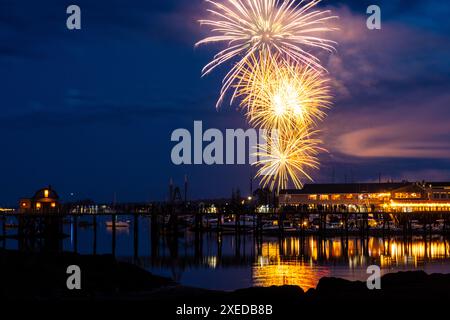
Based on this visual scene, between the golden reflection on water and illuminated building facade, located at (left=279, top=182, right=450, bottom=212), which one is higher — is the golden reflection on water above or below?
below

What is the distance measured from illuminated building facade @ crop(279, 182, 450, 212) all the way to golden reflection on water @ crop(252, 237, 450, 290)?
2808 centimetres

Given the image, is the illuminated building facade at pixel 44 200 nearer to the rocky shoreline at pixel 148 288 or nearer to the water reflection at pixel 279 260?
the water reflection at pixel 279 260

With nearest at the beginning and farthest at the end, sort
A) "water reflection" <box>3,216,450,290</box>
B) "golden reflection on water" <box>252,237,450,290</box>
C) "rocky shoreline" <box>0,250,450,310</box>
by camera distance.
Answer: "rocky shoreline" <box>0,250,450,310</box> → "water reflection" <box>3,216,450,290</box> → "golden reflection on water" <box>252,237,450,290</box>

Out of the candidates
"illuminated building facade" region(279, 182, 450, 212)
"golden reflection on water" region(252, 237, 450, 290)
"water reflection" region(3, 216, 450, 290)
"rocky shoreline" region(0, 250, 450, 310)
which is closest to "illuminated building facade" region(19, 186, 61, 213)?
"water reflection" region(3, 216, 450, 290)

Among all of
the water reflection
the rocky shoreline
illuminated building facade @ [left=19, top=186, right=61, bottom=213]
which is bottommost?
the water reflection

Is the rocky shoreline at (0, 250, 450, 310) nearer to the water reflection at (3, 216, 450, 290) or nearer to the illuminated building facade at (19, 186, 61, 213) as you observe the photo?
the water reflection at (3, 216, 450, 290)

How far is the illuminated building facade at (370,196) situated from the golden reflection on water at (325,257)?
Answer: 2808cm

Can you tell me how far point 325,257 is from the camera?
207ft

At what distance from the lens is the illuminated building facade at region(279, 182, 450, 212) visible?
370ft

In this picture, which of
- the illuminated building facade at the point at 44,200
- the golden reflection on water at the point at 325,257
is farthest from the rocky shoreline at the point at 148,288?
the illuminated building facade at the point at 44,200

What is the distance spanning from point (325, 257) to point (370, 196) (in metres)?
60.1

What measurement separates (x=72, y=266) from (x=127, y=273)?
3310 mm

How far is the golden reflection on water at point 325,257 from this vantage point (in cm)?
4884
